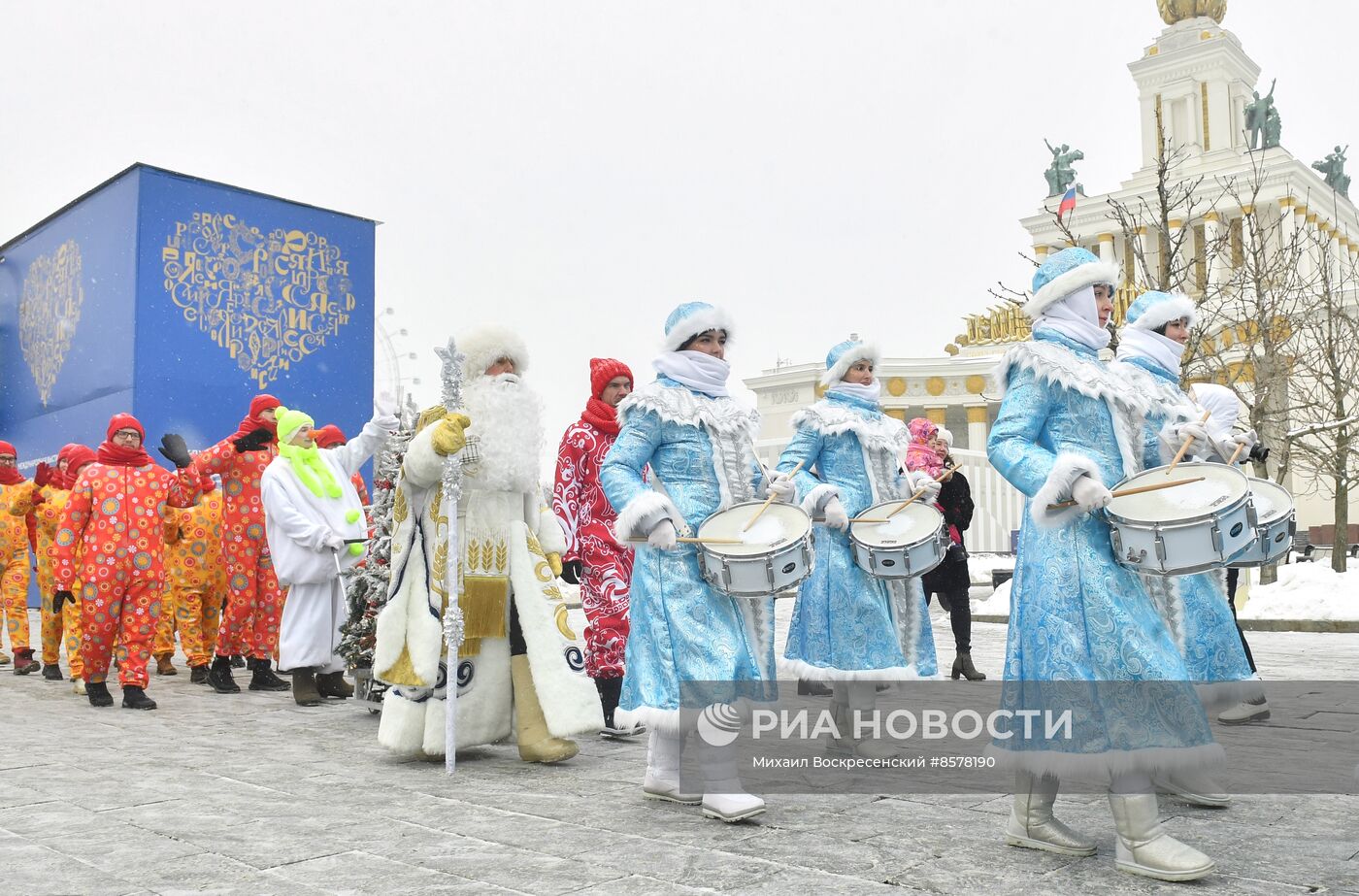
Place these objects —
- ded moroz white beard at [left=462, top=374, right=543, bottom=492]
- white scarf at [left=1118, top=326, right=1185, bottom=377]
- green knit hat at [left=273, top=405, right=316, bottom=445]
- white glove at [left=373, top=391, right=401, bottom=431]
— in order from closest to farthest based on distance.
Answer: white scarf at [left=1118, top=326, right=1185, bottom=377]
ded moroz white beard at [left=462, top=374, right=543, bottom=492]
white glove at [left=373, top=391, right=401, bottom=431]
green knit hat at [left=273, top=405, right=316, bottom=445]

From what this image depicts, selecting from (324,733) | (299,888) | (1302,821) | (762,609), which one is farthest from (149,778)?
(1302,821)

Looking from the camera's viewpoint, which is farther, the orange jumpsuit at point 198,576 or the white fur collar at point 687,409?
the orange jumpsuit at point 198,576

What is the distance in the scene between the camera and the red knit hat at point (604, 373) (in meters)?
6.48

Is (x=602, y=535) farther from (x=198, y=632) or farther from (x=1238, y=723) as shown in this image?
(x=198, y=632)

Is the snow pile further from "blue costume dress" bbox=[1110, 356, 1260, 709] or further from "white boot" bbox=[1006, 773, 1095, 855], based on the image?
"white boot" bbox=[1006, 773, 1095, 855]

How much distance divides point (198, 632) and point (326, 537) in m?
2.27

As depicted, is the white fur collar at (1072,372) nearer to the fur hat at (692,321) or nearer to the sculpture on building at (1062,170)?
the fur hat at (692,321)

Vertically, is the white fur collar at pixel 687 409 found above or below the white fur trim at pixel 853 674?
above

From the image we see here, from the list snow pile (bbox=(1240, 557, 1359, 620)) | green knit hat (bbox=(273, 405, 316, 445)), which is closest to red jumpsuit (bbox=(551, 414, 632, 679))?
green knit hat (bbox=(273, 405, 316, 445))

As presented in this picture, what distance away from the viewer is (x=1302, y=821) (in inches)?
149

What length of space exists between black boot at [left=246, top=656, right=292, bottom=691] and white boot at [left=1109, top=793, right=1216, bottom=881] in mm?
6822

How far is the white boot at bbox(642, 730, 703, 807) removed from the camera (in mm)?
4246

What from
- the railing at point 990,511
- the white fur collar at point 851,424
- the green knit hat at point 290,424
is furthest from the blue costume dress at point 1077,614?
the railing at point 990,511

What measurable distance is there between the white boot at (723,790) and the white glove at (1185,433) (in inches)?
73.2
